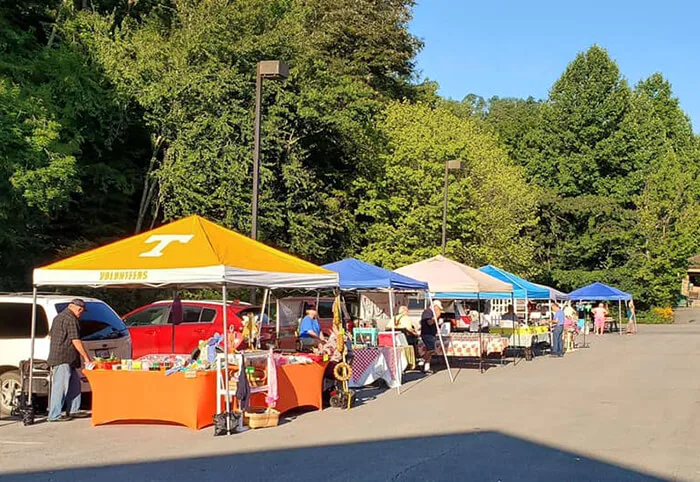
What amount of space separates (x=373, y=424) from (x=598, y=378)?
9252 mm

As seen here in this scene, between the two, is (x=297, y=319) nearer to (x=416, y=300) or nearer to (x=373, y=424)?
(x=373, y=424)

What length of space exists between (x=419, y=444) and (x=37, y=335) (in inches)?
241

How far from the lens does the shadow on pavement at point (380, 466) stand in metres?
8.56

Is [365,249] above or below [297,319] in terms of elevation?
above

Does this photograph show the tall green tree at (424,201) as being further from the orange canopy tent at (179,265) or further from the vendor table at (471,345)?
the orange canopy tent at (179,265)

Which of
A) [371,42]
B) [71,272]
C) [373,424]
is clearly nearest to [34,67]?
[71,272]

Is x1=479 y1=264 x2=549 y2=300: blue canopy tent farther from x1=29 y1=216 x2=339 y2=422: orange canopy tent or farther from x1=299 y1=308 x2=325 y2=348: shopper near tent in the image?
x1=29 y1=216 x2=339 y2=422: orange canopy tent

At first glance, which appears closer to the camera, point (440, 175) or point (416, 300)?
→ point (416, 300)

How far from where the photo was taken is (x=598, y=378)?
1978cm

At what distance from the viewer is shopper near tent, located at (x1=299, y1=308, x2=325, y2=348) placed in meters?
16.6

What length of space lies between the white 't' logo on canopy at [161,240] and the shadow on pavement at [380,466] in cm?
277

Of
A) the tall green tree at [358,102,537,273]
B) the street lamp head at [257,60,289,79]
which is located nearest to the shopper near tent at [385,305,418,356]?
the street lamp head at [257,60,289,79]

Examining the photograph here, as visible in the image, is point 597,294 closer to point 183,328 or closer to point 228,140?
point 228,140

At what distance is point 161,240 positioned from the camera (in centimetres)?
1266
